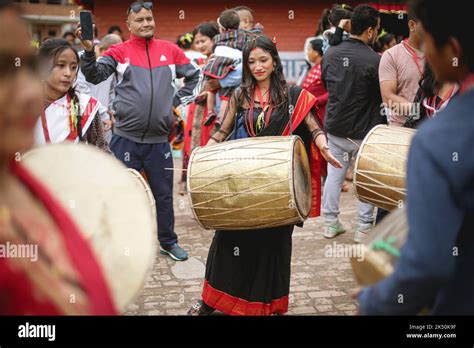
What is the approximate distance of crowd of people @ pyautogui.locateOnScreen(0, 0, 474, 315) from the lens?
129 centimetres

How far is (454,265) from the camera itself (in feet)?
5.51

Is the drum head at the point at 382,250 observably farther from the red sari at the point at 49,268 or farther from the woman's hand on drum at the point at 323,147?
the woman's hand on drum at the point at 323,147

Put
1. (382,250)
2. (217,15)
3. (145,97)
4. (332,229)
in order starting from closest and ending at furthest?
(382,250) → (145,97) → (332,229) → (217,15)

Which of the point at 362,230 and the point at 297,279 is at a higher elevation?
the point at 362,230

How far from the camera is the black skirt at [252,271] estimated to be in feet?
12.4

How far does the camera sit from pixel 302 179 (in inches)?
143

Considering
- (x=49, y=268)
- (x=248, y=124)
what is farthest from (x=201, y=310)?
(x=49, y=268)

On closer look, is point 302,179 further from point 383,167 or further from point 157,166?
point 157,166

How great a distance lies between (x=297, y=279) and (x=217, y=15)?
8.83 metres

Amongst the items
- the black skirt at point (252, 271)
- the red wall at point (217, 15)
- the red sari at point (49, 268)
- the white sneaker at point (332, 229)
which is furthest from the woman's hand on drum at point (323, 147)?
the red wall at point (217, 15)

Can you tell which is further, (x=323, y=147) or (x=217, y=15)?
(x=217, y=15)
